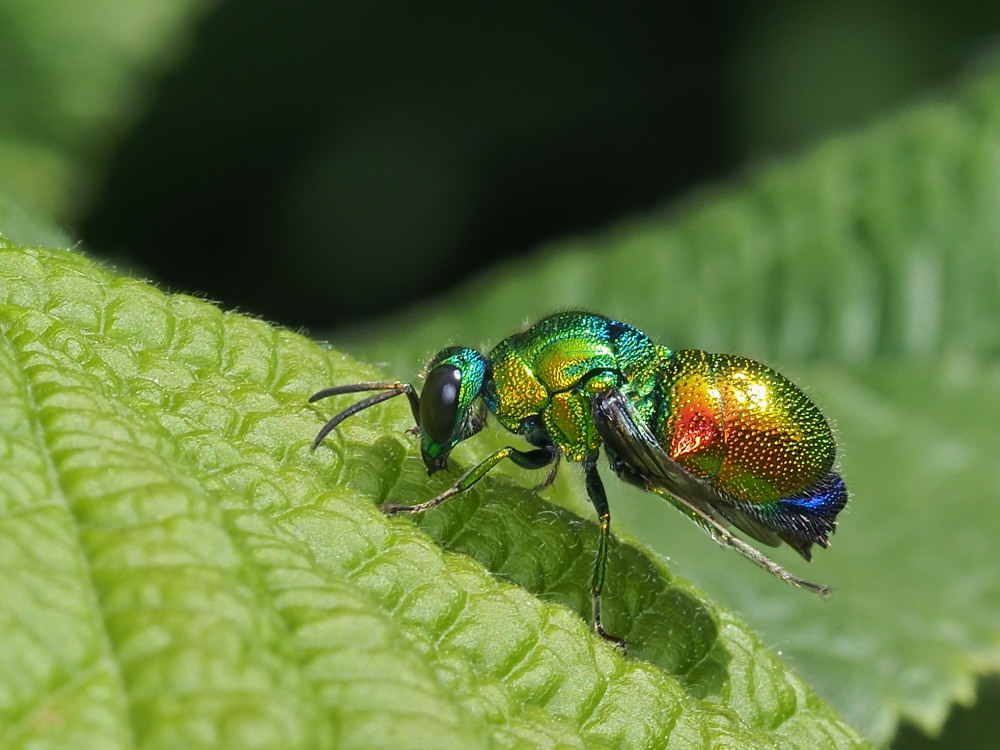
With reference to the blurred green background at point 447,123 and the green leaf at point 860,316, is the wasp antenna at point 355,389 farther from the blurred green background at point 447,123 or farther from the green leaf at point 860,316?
the blurred green background at point 447,123

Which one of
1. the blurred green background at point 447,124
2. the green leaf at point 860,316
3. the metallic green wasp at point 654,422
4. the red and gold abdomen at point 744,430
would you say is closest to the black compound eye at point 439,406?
the metallic green wasp at point 654,422

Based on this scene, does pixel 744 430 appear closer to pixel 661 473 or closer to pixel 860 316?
pixel 661 473

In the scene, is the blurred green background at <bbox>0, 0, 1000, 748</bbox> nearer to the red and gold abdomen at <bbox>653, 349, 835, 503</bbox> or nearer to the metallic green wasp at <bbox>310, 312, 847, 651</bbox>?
the metallic green wasp at <bbox>310, 312, 847, 651</bbox>

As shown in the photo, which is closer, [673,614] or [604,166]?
[673,614]

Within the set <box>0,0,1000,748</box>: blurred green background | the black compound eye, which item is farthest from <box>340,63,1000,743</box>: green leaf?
the black compound eye

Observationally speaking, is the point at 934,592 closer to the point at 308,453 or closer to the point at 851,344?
the point at 851,344

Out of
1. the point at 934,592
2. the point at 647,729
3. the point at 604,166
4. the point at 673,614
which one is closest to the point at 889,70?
the point at 604,166
